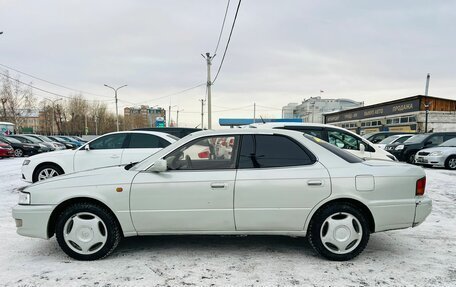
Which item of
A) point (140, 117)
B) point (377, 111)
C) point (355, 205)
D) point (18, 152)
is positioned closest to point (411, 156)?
point (355, 205)

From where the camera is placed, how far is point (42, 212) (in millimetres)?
3258

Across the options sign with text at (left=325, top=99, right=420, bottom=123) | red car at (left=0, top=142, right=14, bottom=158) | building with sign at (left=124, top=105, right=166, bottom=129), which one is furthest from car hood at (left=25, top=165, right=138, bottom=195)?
building with sign at (left=124, top=105, right=166, bottom=129)

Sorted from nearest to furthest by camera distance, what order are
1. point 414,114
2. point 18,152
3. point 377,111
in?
point 18,152 < point 414,114 < point 377,111

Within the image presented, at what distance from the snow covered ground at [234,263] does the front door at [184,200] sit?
16.1 inches

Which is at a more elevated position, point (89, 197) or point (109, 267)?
point (89, 197)

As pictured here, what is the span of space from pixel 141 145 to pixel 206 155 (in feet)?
12.7

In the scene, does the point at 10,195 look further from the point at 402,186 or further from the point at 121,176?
the point at 402,186

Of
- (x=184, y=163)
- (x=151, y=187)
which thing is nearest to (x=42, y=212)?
(x=151, y=187)

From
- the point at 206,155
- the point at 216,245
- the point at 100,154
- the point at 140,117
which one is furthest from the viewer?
the point at 140,117

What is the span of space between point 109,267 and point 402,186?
3413mm

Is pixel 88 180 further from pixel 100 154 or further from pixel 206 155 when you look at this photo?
pixel 100 154

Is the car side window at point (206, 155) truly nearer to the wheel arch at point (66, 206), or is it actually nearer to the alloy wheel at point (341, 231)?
the wheel arch at point (66, 206)

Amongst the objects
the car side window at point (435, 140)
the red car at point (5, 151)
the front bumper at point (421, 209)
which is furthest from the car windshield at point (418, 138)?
the red car at point (5, 151)

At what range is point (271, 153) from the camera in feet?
11.0
